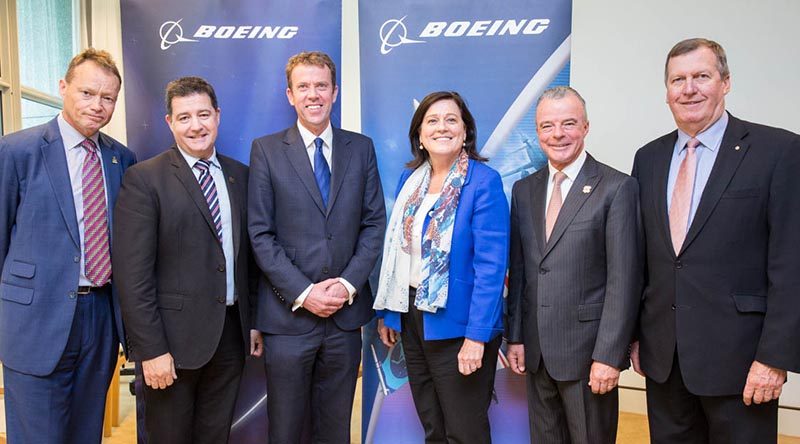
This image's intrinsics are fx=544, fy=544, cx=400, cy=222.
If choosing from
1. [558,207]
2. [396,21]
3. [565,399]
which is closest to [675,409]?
[565,399]

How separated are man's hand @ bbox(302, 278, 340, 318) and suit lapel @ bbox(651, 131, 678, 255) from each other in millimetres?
1308

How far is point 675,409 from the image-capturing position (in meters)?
2.11

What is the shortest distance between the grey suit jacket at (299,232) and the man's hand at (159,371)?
414 millimetres

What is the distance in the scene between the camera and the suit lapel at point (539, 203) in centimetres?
218

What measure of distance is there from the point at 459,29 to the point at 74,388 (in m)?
2.46

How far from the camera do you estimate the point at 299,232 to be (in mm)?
2420

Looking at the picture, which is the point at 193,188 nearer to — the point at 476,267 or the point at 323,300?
the point at 323,300

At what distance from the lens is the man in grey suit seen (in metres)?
2.03

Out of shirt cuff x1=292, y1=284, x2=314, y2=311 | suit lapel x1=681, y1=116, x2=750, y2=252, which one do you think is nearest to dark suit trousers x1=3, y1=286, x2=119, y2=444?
shirt cuff x1=292, y1=284, x2=314, y2=311

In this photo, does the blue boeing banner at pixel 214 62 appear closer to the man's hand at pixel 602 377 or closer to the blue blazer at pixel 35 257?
the blue blazer at pixel 35 257

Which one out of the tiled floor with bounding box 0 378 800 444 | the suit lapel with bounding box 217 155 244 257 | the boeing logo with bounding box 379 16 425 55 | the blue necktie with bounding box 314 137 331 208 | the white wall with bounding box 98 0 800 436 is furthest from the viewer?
the white wall with bounding box 98 0 800 436

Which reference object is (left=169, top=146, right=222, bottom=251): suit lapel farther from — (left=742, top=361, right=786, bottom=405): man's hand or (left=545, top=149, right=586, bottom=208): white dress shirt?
(left=742, top=361, right=786, bottom=405): man's hand

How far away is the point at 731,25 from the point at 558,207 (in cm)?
282

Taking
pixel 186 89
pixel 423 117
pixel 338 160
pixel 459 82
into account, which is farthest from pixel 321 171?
pixel 459 82
